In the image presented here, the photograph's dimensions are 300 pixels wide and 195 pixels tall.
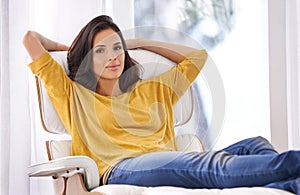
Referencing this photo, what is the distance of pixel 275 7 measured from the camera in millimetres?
3199

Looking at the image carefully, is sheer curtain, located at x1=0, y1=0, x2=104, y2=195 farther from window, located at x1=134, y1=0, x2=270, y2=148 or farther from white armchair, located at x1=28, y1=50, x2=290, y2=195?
window, located at x1=134, y1=0, x2=270, y2=148

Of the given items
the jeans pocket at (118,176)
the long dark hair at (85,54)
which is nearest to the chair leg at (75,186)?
the jeans pocket at (118,176)

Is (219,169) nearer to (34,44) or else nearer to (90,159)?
(90,159)

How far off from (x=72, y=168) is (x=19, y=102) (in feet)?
2.39

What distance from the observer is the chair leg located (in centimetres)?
189

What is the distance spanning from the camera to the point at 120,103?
2.27 metres

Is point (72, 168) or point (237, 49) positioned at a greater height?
point (237, 49)

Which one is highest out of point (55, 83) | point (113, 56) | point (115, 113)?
point (113, 56)

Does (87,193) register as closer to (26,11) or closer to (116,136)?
(116,136)

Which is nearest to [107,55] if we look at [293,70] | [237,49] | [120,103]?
[120,103]

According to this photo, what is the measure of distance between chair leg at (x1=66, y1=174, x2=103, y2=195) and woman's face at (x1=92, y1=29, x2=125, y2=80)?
1.74 ft

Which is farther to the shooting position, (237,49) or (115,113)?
(237,49)

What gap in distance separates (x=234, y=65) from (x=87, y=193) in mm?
1566

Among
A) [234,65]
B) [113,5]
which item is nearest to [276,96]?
[234,65]
